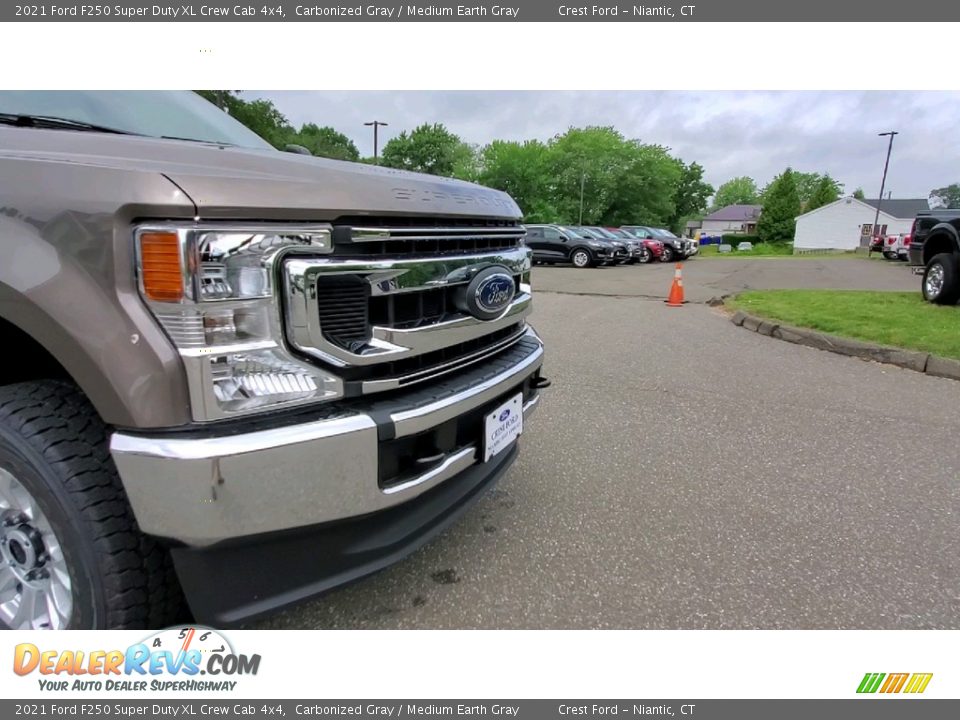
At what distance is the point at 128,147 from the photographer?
56.1 inches

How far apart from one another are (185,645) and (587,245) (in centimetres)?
1906

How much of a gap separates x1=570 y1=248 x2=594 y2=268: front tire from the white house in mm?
49837

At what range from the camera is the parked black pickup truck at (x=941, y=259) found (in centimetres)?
778

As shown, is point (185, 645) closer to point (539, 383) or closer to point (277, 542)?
point (277, 542)

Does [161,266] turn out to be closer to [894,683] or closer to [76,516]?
[76,516]

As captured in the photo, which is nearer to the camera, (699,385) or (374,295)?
(374,295)

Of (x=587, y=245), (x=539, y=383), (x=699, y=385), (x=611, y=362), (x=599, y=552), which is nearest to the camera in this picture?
(x=599, y=552)

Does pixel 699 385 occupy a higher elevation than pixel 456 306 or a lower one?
lower

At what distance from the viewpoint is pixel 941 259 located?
7.94 metres

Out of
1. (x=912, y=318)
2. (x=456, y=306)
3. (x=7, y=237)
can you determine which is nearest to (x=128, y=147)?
(x=7, y=237)

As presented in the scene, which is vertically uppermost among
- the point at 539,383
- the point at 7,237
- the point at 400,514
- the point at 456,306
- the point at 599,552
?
the point at 7,237

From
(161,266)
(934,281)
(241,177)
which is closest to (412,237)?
(241,177)

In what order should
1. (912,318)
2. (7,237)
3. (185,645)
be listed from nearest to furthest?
1. (7,237)
2. (185,645)
3. (912,318)

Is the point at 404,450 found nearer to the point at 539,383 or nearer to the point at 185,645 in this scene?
the point at 185,645
